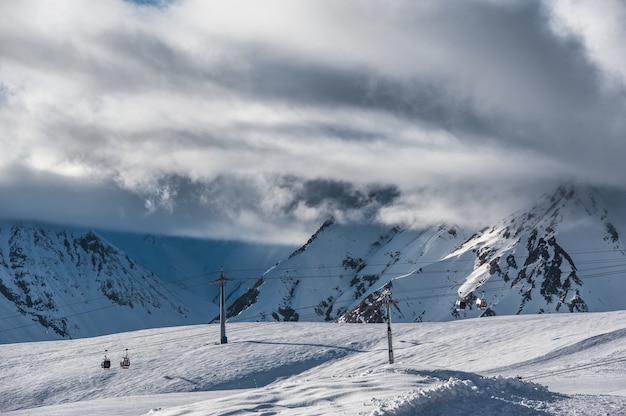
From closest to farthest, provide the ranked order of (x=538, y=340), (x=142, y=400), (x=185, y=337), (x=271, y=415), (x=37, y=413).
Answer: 1. (x=271, y=415)
2. (x=37, y=413)
3. (x=142, y=400)
4. (x=538, y=340)
5. (x=185, y=337)

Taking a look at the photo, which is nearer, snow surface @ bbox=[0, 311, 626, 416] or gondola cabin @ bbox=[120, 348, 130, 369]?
snow surface @ bbox=[0, 311, 626, 416]

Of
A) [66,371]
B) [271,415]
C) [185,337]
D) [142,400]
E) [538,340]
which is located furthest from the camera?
[185,337]

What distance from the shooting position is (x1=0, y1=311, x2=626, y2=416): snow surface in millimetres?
→ 38312

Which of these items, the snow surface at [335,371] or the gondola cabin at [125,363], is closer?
the snow surface at [335,371]

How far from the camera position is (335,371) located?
74625mm

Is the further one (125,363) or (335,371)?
(125,363)

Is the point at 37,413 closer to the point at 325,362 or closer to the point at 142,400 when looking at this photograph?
the point at 142,400

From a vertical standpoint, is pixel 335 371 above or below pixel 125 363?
below

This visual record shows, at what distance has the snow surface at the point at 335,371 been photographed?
126 ft

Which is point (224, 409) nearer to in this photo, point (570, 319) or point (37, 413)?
point (37, 413)

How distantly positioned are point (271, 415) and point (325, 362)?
1669 inches

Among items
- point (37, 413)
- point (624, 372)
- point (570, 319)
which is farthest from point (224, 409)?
point (570, 319)

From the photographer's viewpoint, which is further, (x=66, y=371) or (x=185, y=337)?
(x=185, y=337)

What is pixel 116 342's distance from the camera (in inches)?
3814
